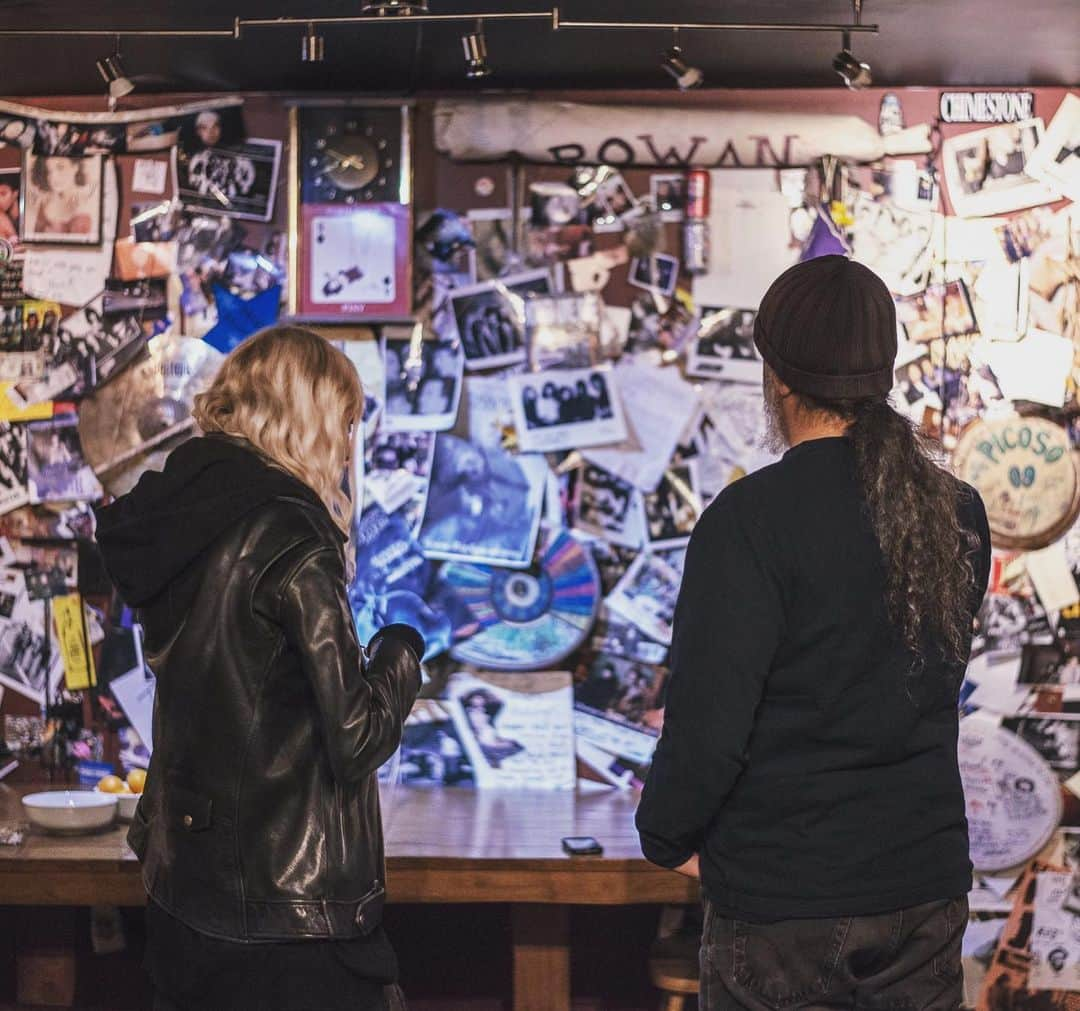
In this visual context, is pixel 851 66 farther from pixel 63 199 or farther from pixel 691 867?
pixel 63 199

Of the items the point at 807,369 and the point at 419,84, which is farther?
the point at 419,84

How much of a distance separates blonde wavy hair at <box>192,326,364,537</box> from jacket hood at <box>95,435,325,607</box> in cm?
3

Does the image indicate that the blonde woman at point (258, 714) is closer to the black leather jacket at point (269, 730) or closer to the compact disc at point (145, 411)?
the black leather jacket at point (269, 730)

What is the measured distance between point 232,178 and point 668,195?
1160 mm

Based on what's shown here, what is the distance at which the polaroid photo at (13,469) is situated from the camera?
3816mm

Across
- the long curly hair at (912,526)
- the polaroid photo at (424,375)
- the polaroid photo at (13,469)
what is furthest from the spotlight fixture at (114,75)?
the long curly hair at (912,526)

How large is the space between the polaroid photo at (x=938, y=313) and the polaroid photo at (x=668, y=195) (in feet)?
2.06

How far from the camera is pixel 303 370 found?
2.12 m

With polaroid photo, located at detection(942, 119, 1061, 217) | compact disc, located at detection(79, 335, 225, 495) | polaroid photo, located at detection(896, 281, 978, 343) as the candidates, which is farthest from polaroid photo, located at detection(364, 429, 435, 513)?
polaroid photo, located at detection(942, 119, 1061, 217)

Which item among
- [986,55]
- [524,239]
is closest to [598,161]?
[524,239]

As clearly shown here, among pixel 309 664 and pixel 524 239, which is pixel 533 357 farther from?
pixel 309 664

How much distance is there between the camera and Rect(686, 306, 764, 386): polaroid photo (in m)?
3.72

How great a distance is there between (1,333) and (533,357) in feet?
4.75

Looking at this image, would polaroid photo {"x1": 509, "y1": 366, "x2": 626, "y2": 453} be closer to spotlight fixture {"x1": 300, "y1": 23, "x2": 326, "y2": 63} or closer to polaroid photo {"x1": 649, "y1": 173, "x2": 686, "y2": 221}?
polaroid photo {"x1": 649, "y1": 173, "x2": 686, "y2": 221}
